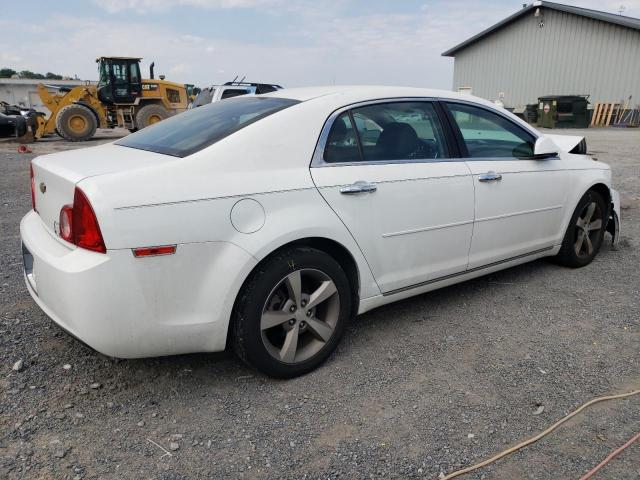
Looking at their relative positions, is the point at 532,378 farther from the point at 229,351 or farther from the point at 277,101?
the point at 277,101

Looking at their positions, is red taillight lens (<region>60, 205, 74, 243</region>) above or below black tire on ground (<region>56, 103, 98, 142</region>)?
below

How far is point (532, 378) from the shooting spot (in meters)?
2.89

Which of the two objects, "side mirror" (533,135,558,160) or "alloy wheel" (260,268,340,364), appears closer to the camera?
"alloy wheel" (260,268,340,364)

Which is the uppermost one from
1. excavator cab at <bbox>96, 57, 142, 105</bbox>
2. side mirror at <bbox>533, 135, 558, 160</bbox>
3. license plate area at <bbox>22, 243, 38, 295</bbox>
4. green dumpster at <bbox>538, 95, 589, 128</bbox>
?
excavator cab at <bbox>96, 57, 142, 105</bbox>

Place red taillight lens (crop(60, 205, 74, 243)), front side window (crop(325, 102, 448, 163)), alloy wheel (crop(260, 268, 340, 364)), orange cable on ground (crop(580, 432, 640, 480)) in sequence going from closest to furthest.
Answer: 1. orange cable on ground (crop(580, 432, 640, 480))
2. red taillight lens (crop(60, 205, 74, 243))
3. alloy wheel (crop(260, 268, 340, 364))
4. front side window (crop(325, 102, 448, 163))

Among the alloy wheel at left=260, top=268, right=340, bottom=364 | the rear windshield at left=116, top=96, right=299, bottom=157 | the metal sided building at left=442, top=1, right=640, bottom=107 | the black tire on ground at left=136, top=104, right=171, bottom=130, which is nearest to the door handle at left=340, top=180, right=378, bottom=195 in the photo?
the alloy wheel at left=260, top=268, right=340, bottom=364

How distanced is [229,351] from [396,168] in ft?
4.83

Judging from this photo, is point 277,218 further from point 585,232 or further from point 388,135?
point 585,232

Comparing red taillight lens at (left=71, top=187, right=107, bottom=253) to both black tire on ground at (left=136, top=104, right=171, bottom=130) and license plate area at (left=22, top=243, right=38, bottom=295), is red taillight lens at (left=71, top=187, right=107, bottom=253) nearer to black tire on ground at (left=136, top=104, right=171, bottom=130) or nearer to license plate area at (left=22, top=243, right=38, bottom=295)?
license plate area at (left=22, top=243, right=38, bottom=295)

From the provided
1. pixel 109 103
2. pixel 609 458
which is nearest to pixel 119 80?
pixel 109 103

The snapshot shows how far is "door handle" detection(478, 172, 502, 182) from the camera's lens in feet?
11.7

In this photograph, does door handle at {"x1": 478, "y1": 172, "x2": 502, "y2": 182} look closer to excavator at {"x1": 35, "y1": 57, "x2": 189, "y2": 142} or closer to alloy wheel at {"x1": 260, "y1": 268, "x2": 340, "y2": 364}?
alloy wheel at {"x1": 260, "y1": 268, "x2": 340, "y2": 364}

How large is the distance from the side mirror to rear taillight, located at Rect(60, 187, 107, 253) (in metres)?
3.04

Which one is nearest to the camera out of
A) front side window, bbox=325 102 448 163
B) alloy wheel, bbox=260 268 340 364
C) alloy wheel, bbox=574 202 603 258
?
alloy wheel, bbox=260 268 340 364
